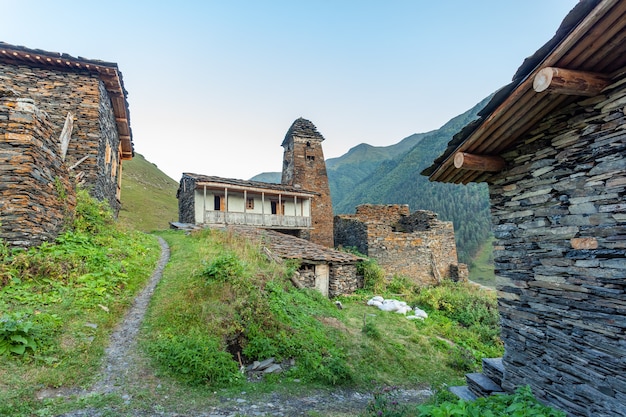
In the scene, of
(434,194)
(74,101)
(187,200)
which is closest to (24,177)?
(74,101)

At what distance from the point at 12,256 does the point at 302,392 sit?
627 centimetres

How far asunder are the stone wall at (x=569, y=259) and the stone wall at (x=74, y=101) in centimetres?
1213

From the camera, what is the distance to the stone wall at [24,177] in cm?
656

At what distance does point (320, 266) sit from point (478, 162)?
382 inches

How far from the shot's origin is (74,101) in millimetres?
11219

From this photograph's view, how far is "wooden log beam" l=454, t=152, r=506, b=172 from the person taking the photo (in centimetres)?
437

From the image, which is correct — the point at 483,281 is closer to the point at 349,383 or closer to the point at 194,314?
the point at 349,383

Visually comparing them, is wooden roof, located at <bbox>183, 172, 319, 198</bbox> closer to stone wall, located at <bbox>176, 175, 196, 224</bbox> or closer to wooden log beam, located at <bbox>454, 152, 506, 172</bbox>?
stone wall, located at <bbox>176, 175, 196, 224</bbox>

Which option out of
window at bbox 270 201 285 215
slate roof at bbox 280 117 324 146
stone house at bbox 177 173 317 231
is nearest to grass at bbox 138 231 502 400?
stone house at bbox 177 173 317 231

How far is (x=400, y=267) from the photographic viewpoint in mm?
19547

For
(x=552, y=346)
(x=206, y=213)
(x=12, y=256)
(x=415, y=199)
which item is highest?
(x=415, y=199)

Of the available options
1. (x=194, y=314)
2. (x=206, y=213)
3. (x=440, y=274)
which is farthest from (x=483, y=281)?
(x=194, y=314)

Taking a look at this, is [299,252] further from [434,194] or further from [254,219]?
[434,194]

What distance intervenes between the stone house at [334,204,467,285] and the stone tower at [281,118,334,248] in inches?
95.7
